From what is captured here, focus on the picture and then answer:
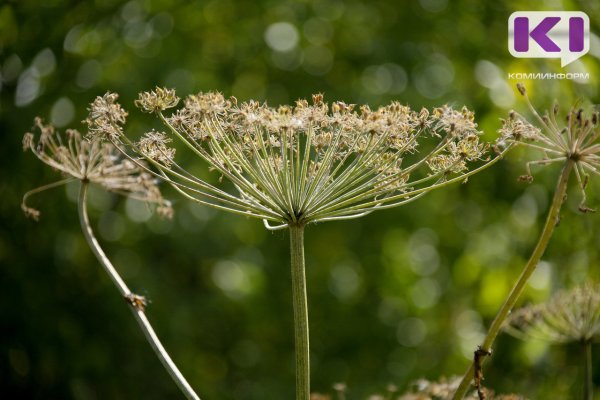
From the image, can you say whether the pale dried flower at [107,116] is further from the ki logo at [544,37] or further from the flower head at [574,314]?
the ki logo at [544,37]

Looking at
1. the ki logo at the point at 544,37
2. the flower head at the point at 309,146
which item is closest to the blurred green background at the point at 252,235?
the ki logo at the point at 544,37

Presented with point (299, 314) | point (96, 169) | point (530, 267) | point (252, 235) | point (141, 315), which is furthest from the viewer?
point (252, 235)

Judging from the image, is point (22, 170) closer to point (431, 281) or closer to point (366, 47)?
point (366, 47)

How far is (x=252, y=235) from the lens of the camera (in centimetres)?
941

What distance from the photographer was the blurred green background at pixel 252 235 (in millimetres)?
7547

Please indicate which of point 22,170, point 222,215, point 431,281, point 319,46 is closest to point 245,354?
point 222,215

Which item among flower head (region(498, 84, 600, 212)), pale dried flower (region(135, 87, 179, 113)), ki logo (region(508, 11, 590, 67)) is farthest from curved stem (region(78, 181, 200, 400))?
ki logo (region(508, 11, 590, 67))

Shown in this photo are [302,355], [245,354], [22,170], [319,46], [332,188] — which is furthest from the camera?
[319,46]

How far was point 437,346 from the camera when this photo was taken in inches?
340

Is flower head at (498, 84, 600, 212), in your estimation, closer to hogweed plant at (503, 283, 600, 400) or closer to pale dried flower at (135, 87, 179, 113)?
pale dried flower at (135, 87, 179, 113)

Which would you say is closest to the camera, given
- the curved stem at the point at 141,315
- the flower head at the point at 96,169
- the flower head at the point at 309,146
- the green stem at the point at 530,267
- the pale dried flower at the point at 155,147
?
the green stem at the point at 530,267

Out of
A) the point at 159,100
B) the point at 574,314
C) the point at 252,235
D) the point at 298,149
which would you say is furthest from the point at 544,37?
the point at 252,235

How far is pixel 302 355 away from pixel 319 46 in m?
8.04

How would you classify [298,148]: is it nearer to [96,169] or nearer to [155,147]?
[155,147]
